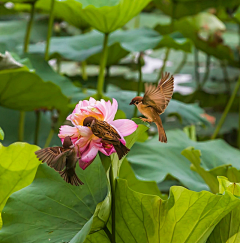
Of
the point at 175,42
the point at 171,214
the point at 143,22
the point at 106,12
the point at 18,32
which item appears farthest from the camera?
the point at 143,22

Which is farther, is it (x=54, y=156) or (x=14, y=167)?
(x=14, y=167)

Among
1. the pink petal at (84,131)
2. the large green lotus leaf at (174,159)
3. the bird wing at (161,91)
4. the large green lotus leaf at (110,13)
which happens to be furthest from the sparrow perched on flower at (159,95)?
the large green lotus leaf at (110,13)

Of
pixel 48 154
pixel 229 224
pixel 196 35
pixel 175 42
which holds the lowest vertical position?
pixel 196 35

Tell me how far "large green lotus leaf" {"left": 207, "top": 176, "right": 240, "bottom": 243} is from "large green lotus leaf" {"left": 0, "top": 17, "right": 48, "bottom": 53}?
139 cm

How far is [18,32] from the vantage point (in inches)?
76.7

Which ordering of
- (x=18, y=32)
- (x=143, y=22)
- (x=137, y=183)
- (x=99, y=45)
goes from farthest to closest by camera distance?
(x=143, y=22) < (x=18, y=32) < (x=99, y=45) < (x=137, y=183)

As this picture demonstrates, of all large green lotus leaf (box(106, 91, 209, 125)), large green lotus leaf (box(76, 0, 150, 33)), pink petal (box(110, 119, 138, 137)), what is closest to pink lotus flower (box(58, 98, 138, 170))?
pink petal (box(110, 119, 138, 137))

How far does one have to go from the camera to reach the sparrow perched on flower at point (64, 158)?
42 centimetres

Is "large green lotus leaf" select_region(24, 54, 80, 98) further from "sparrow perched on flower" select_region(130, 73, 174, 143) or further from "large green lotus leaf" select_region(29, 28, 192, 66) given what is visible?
"sparrow perched on flower" select_region(130, 73, 174, 143)

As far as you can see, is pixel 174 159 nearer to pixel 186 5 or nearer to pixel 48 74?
pixel 48 74

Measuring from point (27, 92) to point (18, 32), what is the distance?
915 millimetres

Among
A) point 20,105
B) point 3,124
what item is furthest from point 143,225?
point 3,124

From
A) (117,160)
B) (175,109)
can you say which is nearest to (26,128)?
(175,109)

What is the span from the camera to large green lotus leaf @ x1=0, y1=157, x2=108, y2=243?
550 mm
